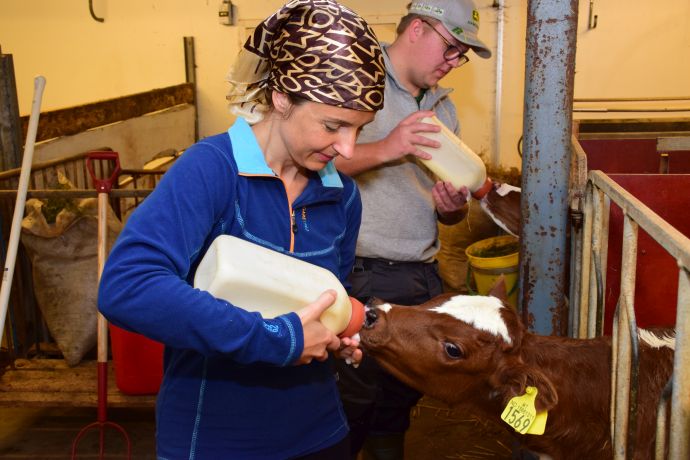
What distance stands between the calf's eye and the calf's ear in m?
0.14

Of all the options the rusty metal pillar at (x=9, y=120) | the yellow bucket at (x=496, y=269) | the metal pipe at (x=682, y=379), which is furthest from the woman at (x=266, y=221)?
the rusty metal pillar at (x=9, y=120)

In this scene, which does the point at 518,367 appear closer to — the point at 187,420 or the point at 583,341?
the point at 583,341

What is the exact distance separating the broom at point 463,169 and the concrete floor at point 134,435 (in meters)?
1.51

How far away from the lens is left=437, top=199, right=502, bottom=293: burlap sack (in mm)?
5863

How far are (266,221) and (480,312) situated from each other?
864mm

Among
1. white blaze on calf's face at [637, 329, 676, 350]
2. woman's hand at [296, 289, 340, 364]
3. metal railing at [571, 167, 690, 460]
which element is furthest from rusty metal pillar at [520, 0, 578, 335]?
woman's hand at [296, 289, 340, 364]

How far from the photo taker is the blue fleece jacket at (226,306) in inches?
55.2

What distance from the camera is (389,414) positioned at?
131 inches

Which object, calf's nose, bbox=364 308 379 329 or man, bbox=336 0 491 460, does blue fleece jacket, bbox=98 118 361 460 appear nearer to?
calf's nose, bbox=364 308 379 329

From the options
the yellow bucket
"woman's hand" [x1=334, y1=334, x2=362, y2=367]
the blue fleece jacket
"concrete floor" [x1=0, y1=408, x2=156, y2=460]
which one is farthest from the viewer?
the yellow bucket

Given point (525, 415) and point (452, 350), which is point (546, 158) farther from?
point (525, 415)

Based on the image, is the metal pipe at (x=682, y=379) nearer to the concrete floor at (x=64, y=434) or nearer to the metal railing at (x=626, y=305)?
the metal railing at (x=626, y=305)

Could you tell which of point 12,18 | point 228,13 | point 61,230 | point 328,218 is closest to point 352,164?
point 328,218

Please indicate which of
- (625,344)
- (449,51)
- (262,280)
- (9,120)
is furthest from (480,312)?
(9,120)
